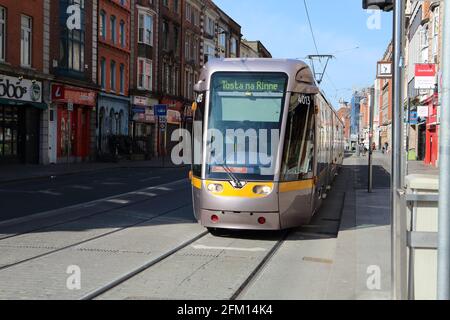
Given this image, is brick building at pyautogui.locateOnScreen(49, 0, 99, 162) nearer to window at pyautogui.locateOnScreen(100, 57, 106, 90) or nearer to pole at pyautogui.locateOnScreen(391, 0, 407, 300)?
window at pyautogui.locateOnScreen(100, 57, 106, 90)

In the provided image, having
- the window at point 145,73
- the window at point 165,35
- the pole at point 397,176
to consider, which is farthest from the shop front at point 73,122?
the pole at point 397,176

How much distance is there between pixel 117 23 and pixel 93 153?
967 cm

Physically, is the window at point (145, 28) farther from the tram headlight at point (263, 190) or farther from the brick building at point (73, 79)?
the tram headlight at point (263, 190)

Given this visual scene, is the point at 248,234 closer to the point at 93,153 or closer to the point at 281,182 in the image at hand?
the point at 281,182

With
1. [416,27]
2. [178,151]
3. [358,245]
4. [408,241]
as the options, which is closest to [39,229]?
[358,245]

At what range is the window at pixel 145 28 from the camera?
140ft

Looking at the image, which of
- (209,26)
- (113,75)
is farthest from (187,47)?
(113,75)

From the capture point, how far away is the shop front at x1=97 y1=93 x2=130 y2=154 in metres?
36.4

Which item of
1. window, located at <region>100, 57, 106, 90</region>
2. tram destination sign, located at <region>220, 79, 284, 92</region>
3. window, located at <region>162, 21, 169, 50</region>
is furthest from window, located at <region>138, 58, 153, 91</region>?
tram destination sign, located at <region>220, 79, 284, 92</region>

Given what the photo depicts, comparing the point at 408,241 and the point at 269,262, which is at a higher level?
the point at 408,241

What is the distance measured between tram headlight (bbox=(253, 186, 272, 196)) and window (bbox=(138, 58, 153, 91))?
3482cm

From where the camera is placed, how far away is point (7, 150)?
90.3 feet

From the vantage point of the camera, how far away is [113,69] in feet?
127

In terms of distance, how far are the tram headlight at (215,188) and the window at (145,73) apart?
34.5 meters
